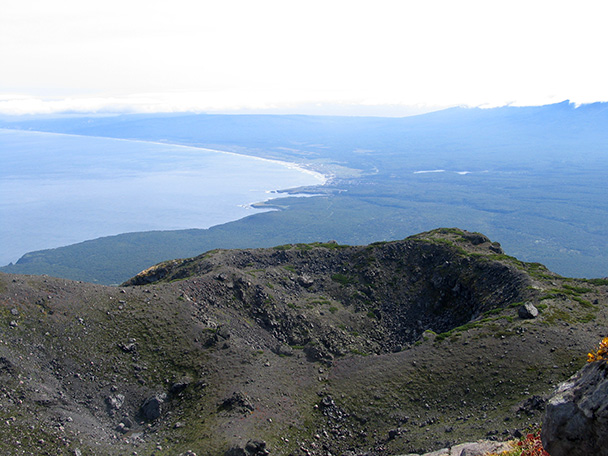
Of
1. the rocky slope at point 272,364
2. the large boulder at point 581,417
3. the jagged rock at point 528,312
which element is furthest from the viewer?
the jagged rock at point 528,312

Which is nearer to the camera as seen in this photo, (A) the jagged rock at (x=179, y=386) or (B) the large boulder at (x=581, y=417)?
(B) the large boulder at (x=581, y=417)

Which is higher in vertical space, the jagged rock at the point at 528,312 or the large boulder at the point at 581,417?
the large boulder at the point at 581,417

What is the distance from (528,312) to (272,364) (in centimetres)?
2073

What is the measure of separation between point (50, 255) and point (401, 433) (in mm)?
153948

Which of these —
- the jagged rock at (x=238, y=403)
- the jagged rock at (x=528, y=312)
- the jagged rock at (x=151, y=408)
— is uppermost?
the jagged rock at (x=528, y=312)

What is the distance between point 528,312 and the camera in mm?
34969

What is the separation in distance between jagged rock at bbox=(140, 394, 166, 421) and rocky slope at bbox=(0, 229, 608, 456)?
0.27 ft

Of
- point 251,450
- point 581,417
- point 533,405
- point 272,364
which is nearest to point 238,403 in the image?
point 251,450

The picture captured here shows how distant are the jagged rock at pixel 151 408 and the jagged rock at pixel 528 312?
91.9ft

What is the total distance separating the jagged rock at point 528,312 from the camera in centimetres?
3491

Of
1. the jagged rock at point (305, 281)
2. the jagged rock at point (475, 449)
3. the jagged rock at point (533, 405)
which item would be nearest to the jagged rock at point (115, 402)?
the jagged rock at point (475, 449)

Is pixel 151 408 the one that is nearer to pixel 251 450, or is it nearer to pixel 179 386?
pixel 179 386

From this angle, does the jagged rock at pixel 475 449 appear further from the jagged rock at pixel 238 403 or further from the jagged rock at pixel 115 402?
the jagged rock at pixel 115 402

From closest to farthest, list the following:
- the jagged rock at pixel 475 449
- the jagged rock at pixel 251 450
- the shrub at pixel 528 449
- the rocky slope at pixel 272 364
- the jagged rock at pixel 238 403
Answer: the shrub at pixel 528 449 < the jagged rock at pixel 475 449 < the jagged rock at pixel 251 450 < the rocky slope at pixel 272 364 < the jagged rock at pixel 238 403
